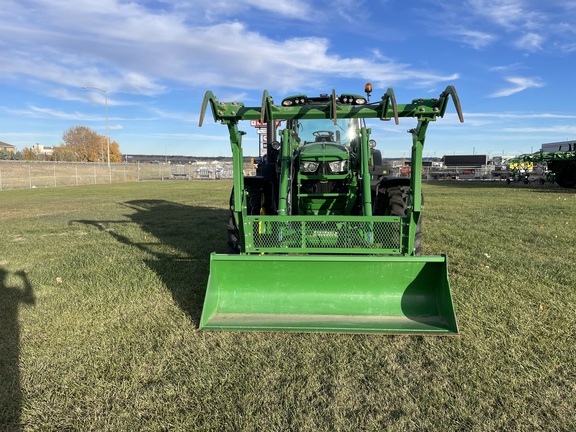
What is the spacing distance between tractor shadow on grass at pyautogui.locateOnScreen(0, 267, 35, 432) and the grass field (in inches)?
0.4

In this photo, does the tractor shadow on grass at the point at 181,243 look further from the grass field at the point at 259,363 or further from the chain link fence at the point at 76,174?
the chain link fence at the point at 76,174

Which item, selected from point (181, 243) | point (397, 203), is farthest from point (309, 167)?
point (181, 243)

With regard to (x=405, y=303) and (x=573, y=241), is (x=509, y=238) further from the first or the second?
(x=405, y=303)

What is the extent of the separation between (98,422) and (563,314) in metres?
3.98

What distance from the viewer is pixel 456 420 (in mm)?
2400

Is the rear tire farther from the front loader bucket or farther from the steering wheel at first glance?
the front loader bucket

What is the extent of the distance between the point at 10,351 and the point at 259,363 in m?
1.98

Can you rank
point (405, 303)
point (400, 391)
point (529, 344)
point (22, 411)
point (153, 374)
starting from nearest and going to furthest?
point (22, 411), point (400, 391), point (153, 374), point (529, 344), point (405, 303)

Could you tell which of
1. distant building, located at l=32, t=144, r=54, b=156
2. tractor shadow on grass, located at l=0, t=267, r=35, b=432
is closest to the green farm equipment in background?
tractor shadow on grass, located at l=0, t=267, r=35, b=432

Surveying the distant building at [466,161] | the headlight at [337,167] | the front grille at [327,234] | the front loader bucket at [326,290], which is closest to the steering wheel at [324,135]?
the headlight at [337,167]

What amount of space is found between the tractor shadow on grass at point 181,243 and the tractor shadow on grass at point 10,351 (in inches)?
54.6

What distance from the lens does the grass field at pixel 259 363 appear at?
2447 mm

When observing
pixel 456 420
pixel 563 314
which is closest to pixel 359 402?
pixel 456 420

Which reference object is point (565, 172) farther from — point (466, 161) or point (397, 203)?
point (466, 161)
